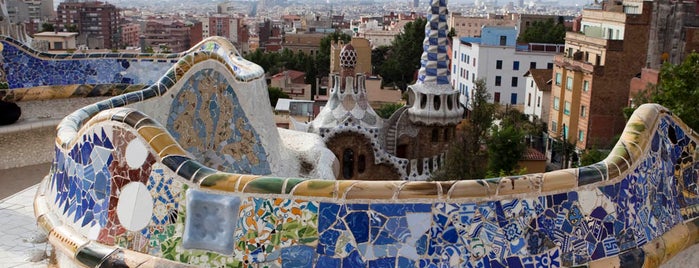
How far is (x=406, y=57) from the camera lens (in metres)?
45.3

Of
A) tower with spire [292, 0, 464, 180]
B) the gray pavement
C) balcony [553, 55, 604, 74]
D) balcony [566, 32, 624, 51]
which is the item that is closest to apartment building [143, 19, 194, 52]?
balcony [553, 55, 604, 74]

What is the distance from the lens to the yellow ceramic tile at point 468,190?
259 centimetres

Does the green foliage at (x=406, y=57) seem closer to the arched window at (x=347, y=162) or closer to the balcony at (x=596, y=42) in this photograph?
the balcony at (x=596, y=42)

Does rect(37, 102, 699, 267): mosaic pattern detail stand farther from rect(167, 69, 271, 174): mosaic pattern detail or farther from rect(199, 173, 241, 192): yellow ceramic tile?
rect(167, 69, 271, 174): mosaic pattern detail

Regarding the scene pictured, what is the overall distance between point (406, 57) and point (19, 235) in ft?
137

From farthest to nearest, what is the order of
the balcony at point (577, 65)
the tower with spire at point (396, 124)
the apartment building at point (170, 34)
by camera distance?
the apartment building at point (170, 34)
the balcony at point (577, 65)
the tower with spire at point (396, 124)

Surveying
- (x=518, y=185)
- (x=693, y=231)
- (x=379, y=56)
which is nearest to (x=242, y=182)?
(x=518, y=185)

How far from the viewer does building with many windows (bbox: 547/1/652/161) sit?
23.0 metres

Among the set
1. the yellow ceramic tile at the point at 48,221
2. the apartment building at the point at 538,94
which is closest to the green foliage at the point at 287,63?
the apartment building at the point at 538,94

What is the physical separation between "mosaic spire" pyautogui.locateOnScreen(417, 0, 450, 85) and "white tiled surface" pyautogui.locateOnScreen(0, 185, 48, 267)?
13702 millimetres

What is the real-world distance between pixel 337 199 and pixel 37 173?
4.15 metres

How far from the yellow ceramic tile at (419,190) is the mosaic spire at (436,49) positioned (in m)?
15.3

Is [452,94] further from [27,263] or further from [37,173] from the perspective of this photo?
[27,263]

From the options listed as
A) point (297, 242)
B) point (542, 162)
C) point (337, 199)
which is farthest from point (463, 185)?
point (542, 162)
